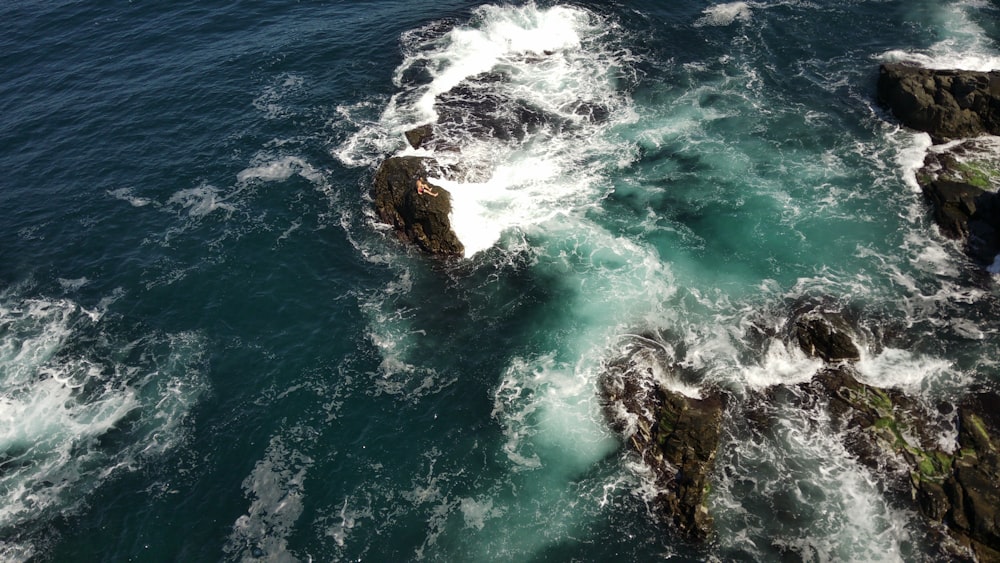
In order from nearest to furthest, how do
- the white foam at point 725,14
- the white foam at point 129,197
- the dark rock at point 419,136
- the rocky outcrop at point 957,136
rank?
1. the rocky outcrop at point 957,136
2. the white foam at point 129,197
3. the dark rock at point 419,136
4. the white foam at point 725,14

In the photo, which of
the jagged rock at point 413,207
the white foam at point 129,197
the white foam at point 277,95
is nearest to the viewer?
the jagged rock at point 413,207

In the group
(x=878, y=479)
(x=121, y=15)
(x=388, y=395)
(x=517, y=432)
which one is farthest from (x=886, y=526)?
(x=121, y=15)

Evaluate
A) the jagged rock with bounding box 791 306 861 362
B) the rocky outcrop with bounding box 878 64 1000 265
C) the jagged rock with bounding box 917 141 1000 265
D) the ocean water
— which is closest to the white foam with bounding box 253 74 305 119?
the ocean water

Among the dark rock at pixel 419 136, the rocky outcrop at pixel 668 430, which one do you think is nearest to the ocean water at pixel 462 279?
the rocky outcrop at pixel 668 430

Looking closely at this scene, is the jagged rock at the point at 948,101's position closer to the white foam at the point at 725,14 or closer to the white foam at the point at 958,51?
the white foam at the point at 958,51

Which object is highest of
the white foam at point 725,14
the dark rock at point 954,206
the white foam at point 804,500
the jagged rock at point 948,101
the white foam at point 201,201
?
the white foam at point 725,14

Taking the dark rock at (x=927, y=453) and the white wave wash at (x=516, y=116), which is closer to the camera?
the dark rock at (x=927, y=453)

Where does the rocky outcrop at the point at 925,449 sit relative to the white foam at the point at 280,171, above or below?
below

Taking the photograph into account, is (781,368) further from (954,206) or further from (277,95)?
(277,95)

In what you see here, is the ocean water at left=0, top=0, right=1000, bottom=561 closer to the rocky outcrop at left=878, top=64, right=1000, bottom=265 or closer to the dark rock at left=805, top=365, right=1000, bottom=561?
the dark rock at left=805, top=365, right=1000, bottom=561
